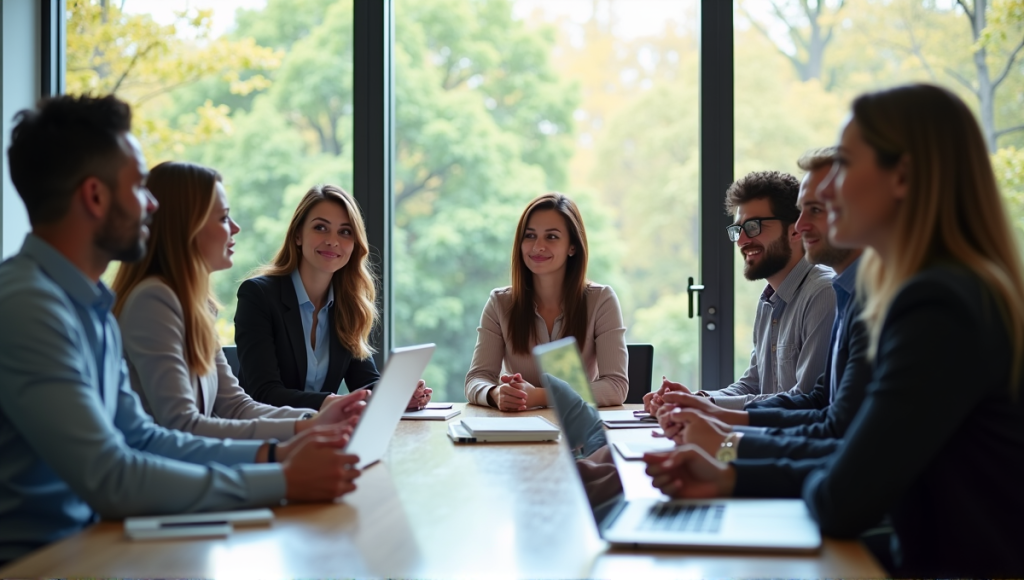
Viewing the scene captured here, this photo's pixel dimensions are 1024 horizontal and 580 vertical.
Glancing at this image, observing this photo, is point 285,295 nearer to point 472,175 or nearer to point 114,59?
point 114,59

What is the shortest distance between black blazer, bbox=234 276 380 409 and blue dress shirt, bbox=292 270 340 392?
0.06ft

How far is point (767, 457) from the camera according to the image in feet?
5.67

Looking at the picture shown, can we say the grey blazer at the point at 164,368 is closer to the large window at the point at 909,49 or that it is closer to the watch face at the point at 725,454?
the watch face at the point at 725,454

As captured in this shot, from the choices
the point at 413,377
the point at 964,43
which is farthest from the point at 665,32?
the point at 413,377

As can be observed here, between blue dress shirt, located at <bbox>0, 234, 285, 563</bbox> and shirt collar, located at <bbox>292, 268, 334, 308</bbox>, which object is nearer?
blue dress shirt, located at <bbox>0, 234, 285, 563</bbox>

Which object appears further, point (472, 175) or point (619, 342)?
point (472, 175)

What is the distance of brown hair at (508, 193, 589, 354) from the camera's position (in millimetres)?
3398

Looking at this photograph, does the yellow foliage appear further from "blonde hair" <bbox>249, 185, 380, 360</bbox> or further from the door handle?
the door handle

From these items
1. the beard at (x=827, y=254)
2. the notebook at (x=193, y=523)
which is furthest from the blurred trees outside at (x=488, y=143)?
the notebook at (x=193, y=523)

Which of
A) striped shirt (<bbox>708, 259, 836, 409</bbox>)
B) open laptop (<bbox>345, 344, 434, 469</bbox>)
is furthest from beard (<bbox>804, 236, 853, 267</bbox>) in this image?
open laptop (<bbox>345, 344, 434, 469</bbox>)

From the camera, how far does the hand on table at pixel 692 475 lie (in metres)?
1.53

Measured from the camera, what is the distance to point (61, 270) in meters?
1.54

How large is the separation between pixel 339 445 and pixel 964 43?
366 cm

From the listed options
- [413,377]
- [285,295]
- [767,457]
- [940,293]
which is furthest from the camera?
[285,295]
